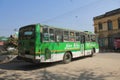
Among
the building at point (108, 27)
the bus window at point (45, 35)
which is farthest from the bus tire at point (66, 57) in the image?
the building at point (108, 27)

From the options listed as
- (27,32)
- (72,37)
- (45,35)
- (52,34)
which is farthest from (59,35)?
(27,32)

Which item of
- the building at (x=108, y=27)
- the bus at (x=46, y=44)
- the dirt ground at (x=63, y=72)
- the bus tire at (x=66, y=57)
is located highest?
the building at (x=108, y=27)

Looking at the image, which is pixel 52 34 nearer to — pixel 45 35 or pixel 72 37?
pixel 45 35

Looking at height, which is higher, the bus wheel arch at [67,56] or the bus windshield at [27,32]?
the bus windshield at [27,32]

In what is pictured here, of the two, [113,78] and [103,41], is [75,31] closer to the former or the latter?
[113,78]

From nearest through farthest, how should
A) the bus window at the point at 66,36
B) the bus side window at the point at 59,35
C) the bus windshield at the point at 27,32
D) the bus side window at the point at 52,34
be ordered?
the bus windshield at the point at 27,32 < the bus side window at the point at 52,34 < the bus side window at the point at 59,35 < the bus window at the point at 66,36

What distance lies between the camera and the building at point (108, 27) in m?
32.6

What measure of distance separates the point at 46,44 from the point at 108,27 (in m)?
24.9

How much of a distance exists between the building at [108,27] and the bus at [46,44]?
18621 millimetres

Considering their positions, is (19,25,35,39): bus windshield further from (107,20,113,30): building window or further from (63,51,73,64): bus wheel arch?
(107,20,113,30): building window

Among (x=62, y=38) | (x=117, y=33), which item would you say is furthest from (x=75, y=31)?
(x=117, y=33)

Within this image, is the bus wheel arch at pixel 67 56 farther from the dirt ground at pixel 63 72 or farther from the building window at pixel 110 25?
the building window at pixel 110 25

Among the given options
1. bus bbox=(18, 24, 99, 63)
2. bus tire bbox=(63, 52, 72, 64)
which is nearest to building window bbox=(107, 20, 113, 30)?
bus bbox=(18, 24, 99, 63)

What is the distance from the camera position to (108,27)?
3469 cm
